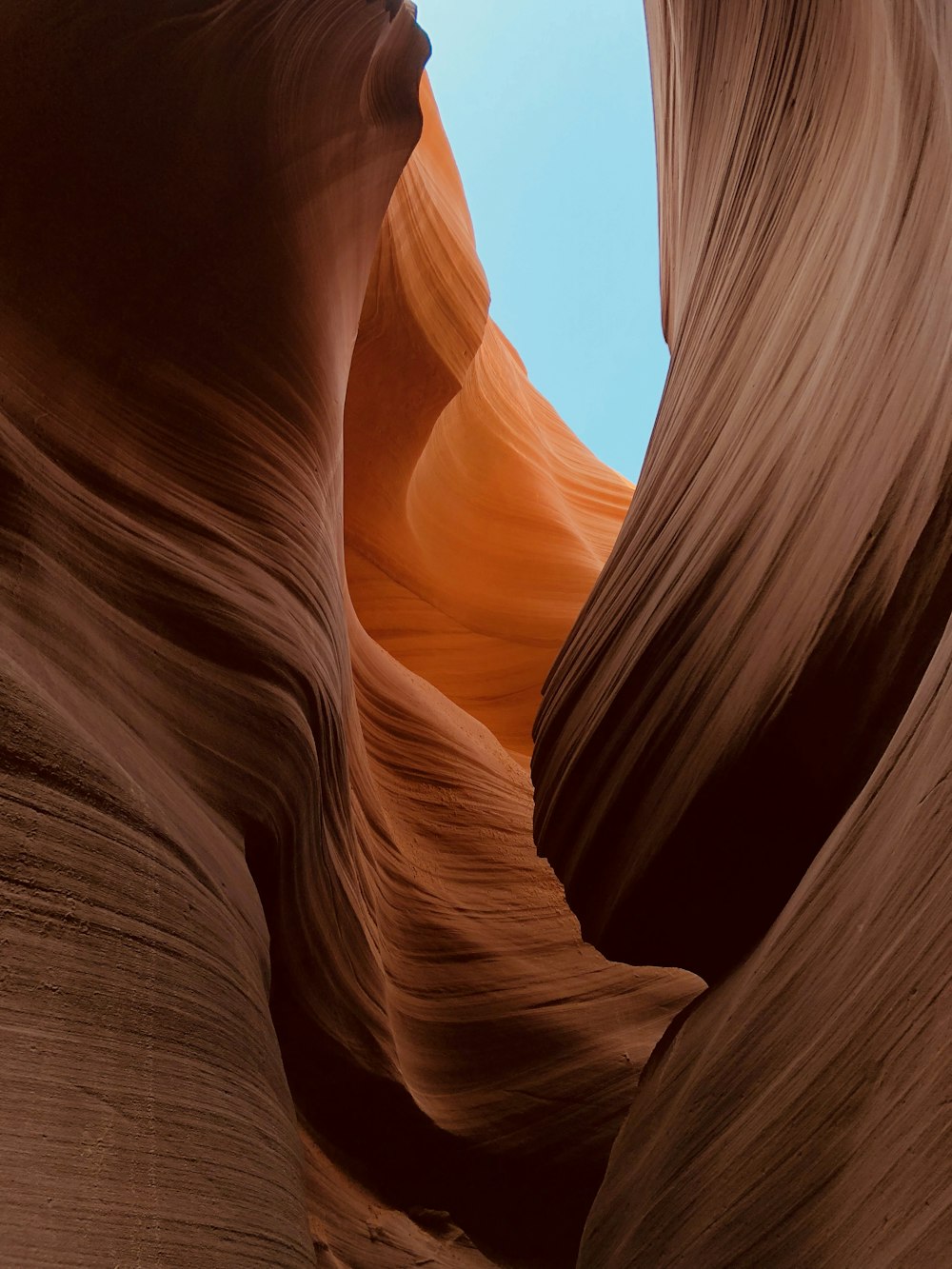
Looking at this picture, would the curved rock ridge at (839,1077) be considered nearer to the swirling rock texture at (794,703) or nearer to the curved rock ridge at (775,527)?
the swirling rock texture at (794,703)

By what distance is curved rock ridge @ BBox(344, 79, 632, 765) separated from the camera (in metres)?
5.05

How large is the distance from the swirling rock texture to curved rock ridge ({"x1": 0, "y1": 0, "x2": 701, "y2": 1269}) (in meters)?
0.59

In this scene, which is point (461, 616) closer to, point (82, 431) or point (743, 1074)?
point (82, 431)

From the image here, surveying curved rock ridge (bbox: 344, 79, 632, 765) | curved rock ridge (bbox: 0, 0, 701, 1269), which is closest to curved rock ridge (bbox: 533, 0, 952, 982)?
curved rock ridge (bbox: 0, 0, 701, 1269)

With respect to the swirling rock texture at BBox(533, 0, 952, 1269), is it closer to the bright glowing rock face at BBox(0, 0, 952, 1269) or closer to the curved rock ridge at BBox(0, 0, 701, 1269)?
the bright glowing rock face at BBox(0, 0, 952, 1269)

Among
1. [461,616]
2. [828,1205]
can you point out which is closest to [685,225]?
[828,1205]

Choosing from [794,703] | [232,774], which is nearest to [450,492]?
[232,774]

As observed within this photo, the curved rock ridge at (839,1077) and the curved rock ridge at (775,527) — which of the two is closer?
the curved rock ridge at (839,1077)

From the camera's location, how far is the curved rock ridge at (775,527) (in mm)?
1591

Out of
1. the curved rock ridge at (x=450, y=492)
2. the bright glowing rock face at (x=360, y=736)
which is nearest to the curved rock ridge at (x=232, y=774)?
the bright glowing rock face at (x=360, y=736)

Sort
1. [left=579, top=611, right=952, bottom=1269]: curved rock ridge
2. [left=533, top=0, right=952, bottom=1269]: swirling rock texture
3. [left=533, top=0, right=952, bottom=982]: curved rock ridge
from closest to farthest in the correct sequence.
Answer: [left=579, top=611, right=952, bottom=1269]: curved rock ridge < [left=533, top=0, right=952, bottom=1269]: swirling rock texture < [left=533, top=0, right=952, bottom=982]: curved rock ridge

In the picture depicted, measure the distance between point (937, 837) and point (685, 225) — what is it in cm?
234

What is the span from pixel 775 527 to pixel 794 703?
345mm

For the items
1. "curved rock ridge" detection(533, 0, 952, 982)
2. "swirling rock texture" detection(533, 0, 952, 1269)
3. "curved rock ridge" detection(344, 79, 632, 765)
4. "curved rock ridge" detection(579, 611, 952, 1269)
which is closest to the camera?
"curved rock ridge" detection(579, 611, 952, 1269)
